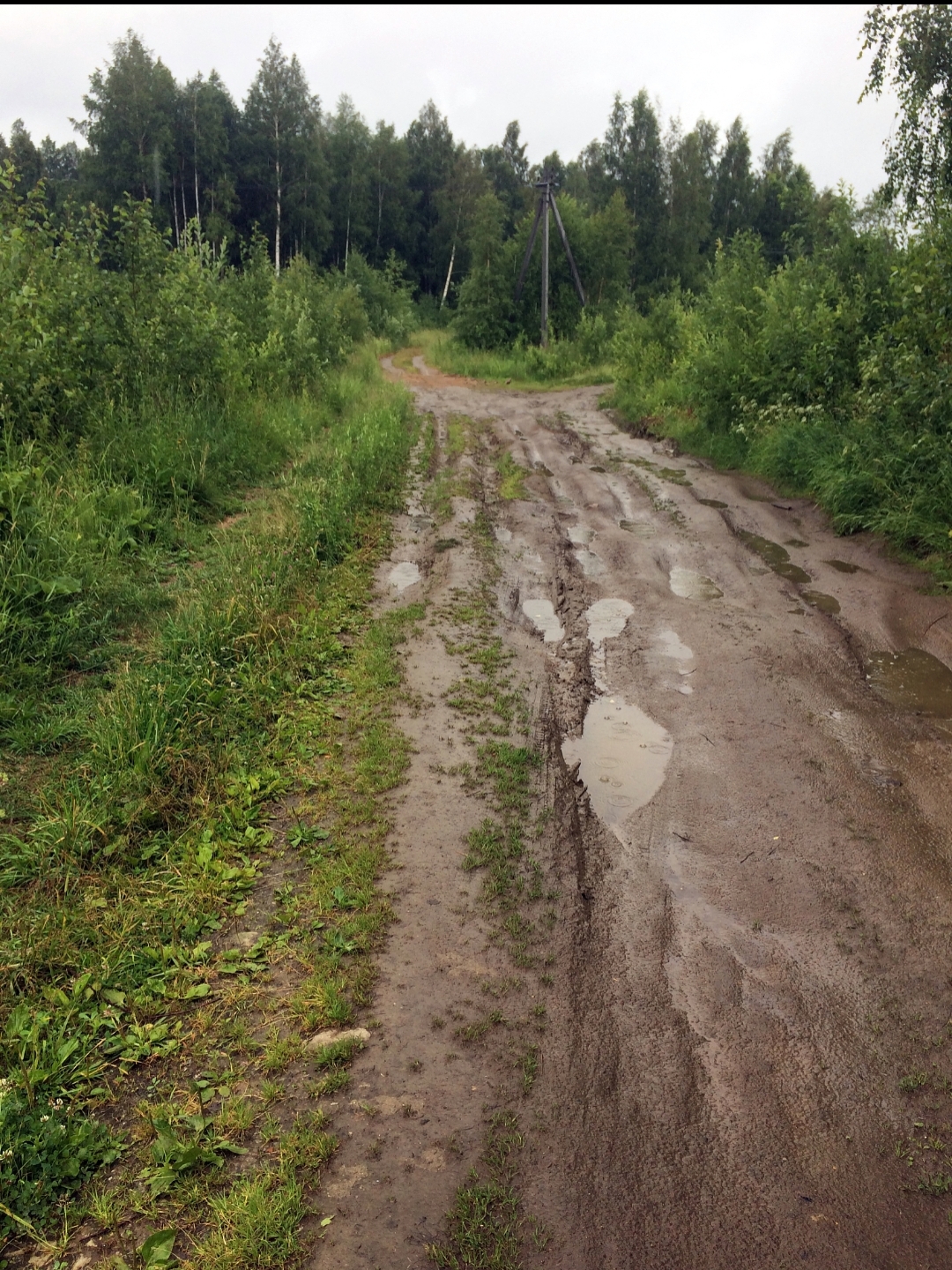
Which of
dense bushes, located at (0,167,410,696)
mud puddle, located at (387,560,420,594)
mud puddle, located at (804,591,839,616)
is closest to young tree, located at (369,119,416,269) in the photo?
dense bushes, located at (0,167,410,696)

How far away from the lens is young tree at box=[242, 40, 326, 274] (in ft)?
135

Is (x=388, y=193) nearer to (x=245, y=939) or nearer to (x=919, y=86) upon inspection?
(x=919, y=86)

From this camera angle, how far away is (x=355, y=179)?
158ft

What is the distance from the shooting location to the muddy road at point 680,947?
2324 millimetres

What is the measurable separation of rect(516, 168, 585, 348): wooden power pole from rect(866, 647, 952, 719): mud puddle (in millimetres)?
21677

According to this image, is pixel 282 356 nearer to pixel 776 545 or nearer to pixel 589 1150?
pixel 776 545

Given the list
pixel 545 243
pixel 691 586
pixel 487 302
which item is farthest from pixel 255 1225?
pixel 487 302

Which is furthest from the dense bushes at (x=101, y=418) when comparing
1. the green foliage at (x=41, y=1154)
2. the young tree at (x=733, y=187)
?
the young tree at (x=733, y=187)

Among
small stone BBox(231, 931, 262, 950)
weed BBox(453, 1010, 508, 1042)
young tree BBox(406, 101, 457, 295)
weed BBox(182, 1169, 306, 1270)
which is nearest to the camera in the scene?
weed BBox(182, 1169, 306, 1270)

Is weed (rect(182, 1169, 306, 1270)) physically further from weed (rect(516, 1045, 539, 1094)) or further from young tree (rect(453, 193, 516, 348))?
young tree (rect(453, 193, 516, 348))

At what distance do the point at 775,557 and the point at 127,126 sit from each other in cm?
4234

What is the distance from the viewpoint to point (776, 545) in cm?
838

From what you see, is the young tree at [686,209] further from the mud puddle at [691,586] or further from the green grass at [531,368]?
the mud puddle at [691,586]

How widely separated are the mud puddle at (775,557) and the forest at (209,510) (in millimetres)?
960
